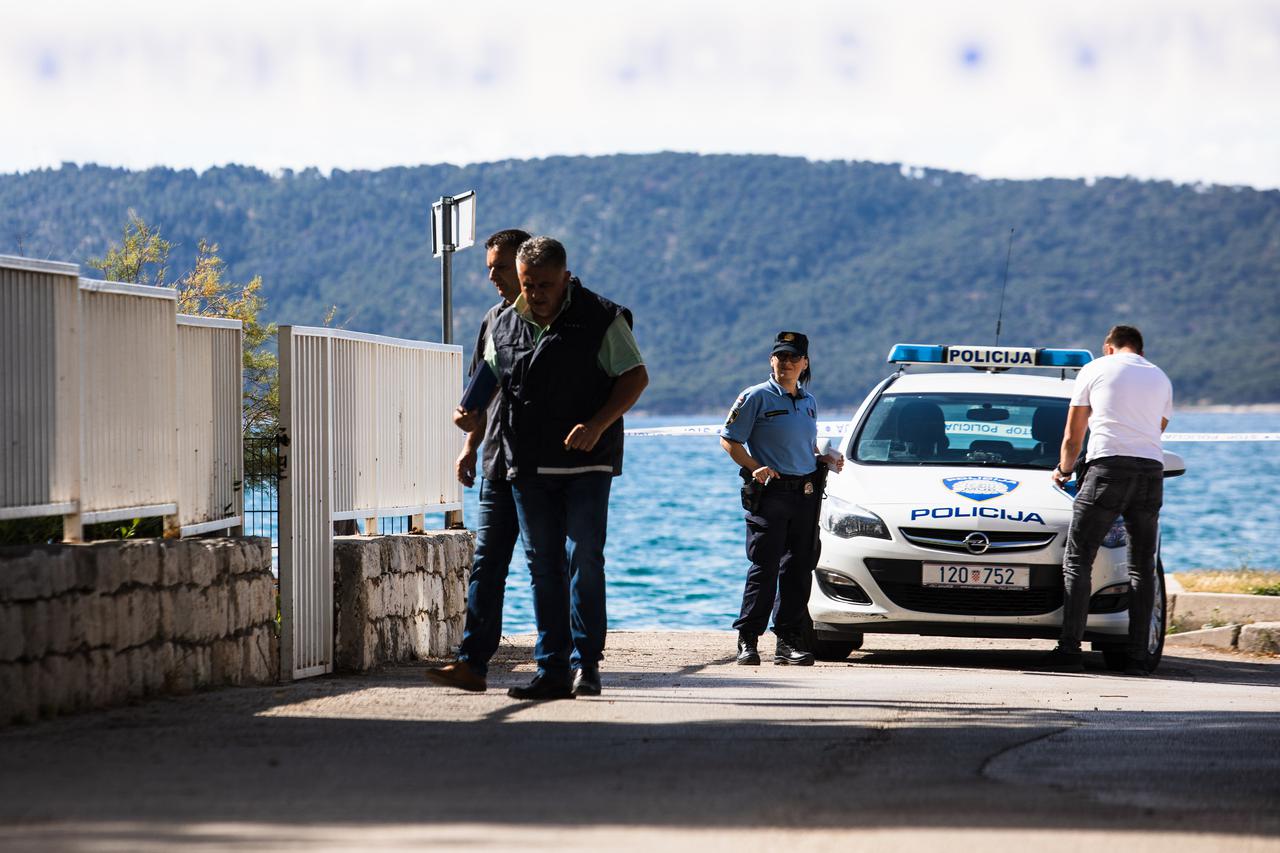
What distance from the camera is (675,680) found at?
9766 mm

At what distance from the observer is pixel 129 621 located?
25.0 feet

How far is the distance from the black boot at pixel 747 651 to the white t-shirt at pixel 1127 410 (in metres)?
2.27

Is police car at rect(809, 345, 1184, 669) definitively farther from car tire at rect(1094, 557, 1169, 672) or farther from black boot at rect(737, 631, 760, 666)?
black boot at rect(737, 631, 760, 666)

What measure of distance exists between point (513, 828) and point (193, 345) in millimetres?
4406

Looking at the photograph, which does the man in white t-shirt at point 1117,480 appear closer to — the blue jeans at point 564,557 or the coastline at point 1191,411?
the blue jeans at point 564,557

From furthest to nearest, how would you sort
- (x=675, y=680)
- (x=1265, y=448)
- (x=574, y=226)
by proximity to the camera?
(x=574, y=226) → (x=1265, y=448) → (x=675, y=680)

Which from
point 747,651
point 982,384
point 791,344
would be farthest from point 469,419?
point 982,384

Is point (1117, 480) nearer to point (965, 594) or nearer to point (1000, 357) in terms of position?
point (965, 594)

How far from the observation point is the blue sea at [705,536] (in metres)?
29.0

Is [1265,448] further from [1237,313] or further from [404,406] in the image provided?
[404,406]

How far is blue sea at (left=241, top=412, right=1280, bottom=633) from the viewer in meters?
28.7

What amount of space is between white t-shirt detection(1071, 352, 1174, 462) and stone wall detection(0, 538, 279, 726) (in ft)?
16.2

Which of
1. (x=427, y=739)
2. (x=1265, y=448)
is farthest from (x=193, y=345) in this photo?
(x=1265, y=448)

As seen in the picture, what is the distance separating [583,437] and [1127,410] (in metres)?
4.43
